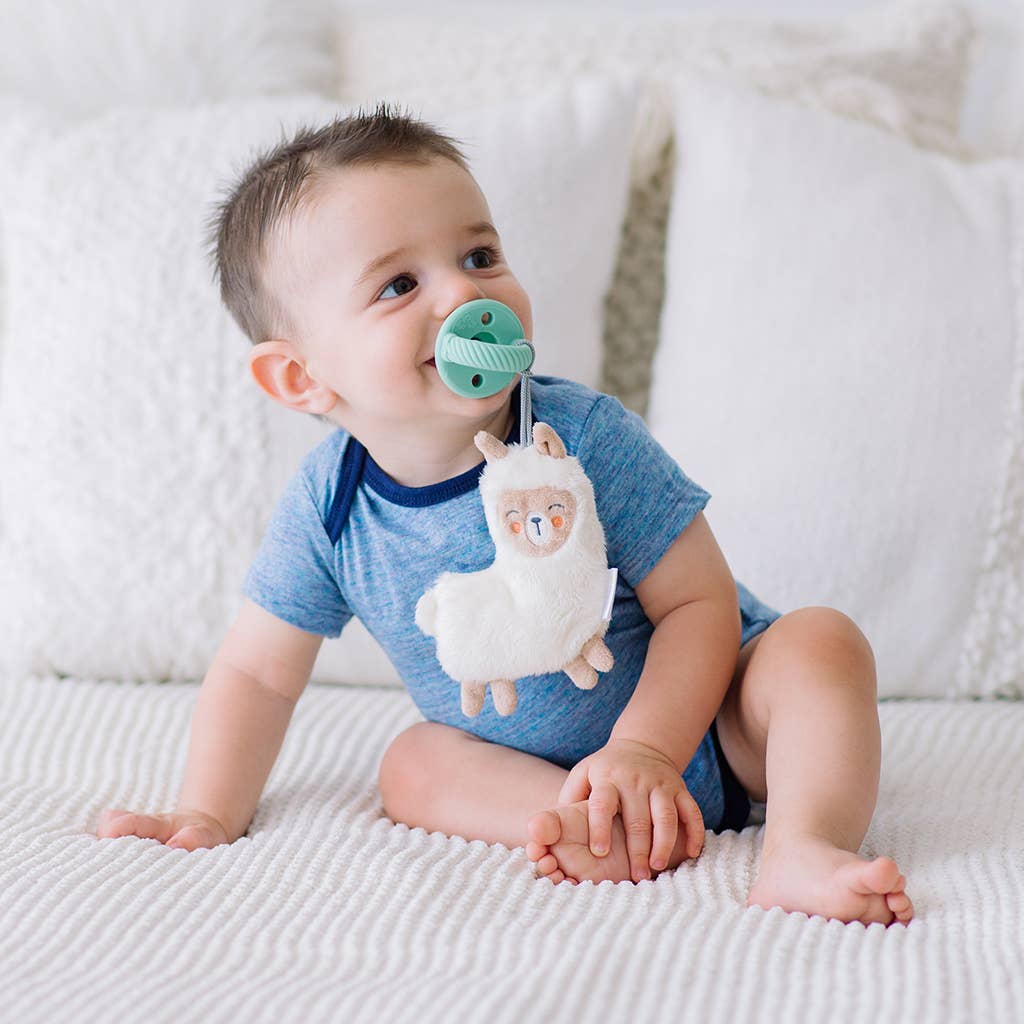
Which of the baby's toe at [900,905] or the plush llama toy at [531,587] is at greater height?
the plush llama toy at [531,587]

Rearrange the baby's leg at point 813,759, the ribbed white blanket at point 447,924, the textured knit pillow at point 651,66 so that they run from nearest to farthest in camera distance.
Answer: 1. the ribbed white blanket at point 447,924
2. the baby's leg at point 813,759
3. the textured knit pillow at point 651,66

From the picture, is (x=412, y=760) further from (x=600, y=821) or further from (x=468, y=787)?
(x=600, y=821)

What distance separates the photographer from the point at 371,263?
0.84 metres

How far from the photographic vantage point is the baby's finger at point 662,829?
0.76m

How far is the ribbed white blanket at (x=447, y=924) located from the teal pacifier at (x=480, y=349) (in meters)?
0.30

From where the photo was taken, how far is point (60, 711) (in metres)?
1.11

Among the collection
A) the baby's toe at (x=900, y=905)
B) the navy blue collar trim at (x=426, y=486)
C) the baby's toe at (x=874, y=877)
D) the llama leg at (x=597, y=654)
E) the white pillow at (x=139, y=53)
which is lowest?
the baby's toe at (x=900, y=905)

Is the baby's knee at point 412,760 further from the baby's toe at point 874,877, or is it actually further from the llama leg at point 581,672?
the baby's toe at point 874,877

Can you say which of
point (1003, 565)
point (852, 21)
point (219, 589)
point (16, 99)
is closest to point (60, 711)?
point (219, 589)

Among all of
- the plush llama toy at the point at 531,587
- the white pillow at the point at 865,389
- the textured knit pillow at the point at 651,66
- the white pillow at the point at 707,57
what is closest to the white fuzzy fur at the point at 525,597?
the plush llama toy at the point at 531,587

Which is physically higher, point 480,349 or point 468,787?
point 480,349

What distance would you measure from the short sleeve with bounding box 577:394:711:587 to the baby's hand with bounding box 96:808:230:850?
328mm

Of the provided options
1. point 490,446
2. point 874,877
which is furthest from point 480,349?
point 874,877

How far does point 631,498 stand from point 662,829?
0.24 metres
